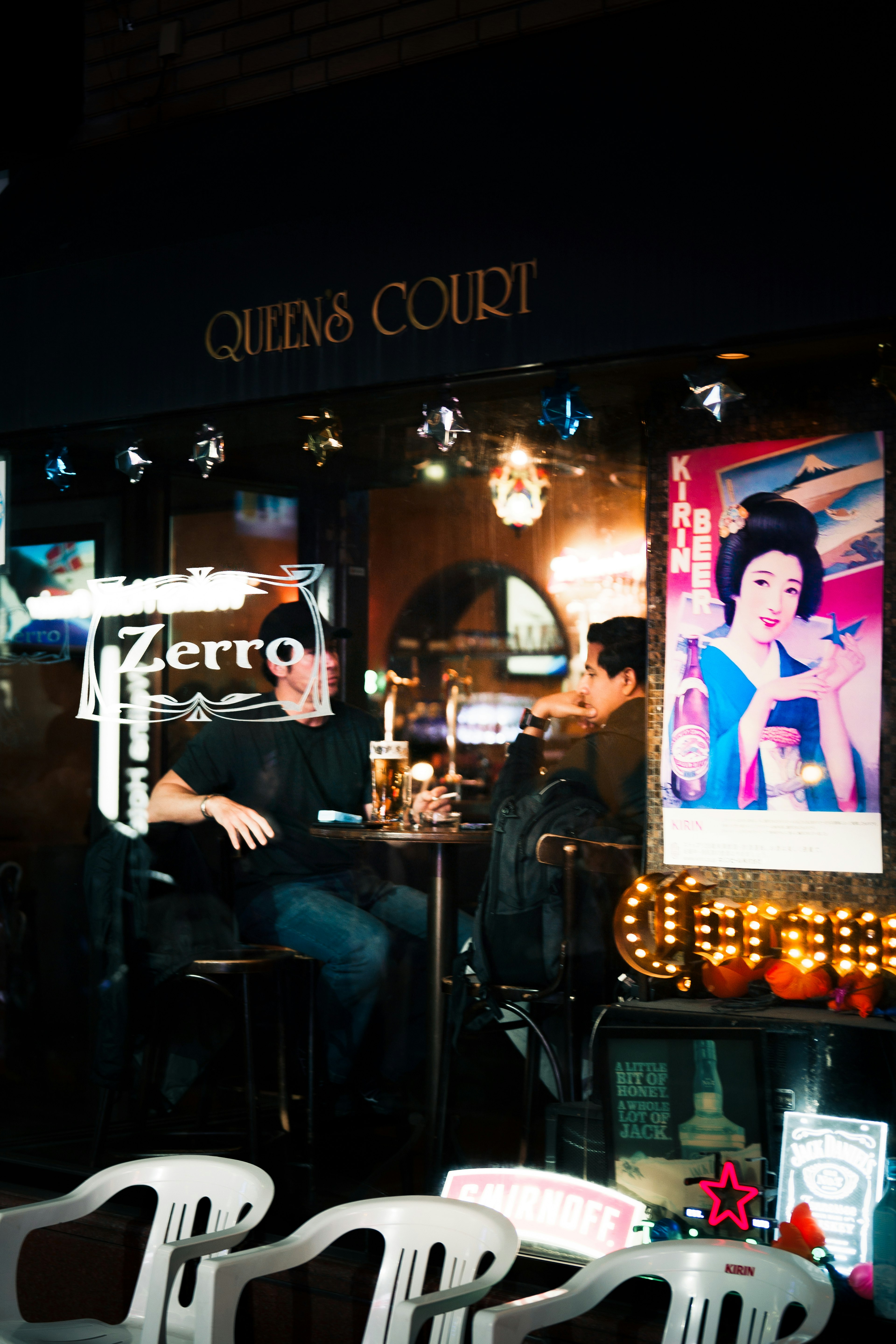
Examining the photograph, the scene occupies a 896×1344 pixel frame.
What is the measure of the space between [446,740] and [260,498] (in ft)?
3.57

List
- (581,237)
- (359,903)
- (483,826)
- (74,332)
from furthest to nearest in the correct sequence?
(74,332) < (359,903) < (483,826) < (581,237)

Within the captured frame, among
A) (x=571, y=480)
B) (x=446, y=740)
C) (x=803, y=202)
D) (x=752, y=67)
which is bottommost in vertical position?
(x=446, y=740)

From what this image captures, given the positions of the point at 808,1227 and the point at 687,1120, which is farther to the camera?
the point at 687,1120

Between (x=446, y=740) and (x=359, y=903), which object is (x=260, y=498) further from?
(x=359, y=903)

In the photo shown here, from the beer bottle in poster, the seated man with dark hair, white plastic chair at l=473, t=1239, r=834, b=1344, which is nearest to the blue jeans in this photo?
the seated man with dark hair

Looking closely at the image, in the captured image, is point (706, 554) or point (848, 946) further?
point (706, 554)

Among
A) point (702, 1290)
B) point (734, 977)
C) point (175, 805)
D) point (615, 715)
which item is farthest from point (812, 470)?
point (175, 805)

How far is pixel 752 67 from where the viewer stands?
10.9 feet

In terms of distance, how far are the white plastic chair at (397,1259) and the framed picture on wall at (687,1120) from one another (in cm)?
78

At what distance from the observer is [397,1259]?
8.98ft

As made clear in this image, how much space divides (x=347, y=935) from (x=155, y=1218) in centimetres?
113

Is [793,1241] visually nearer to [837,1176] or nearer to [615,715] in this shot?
[837,1176]

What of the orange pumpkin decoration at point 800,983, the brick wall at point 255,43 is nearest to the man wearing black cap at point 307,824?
the orange pumpkin decoration at point 800,983

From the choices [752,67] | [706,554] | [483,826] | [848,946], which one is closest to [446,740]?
[483,826]
